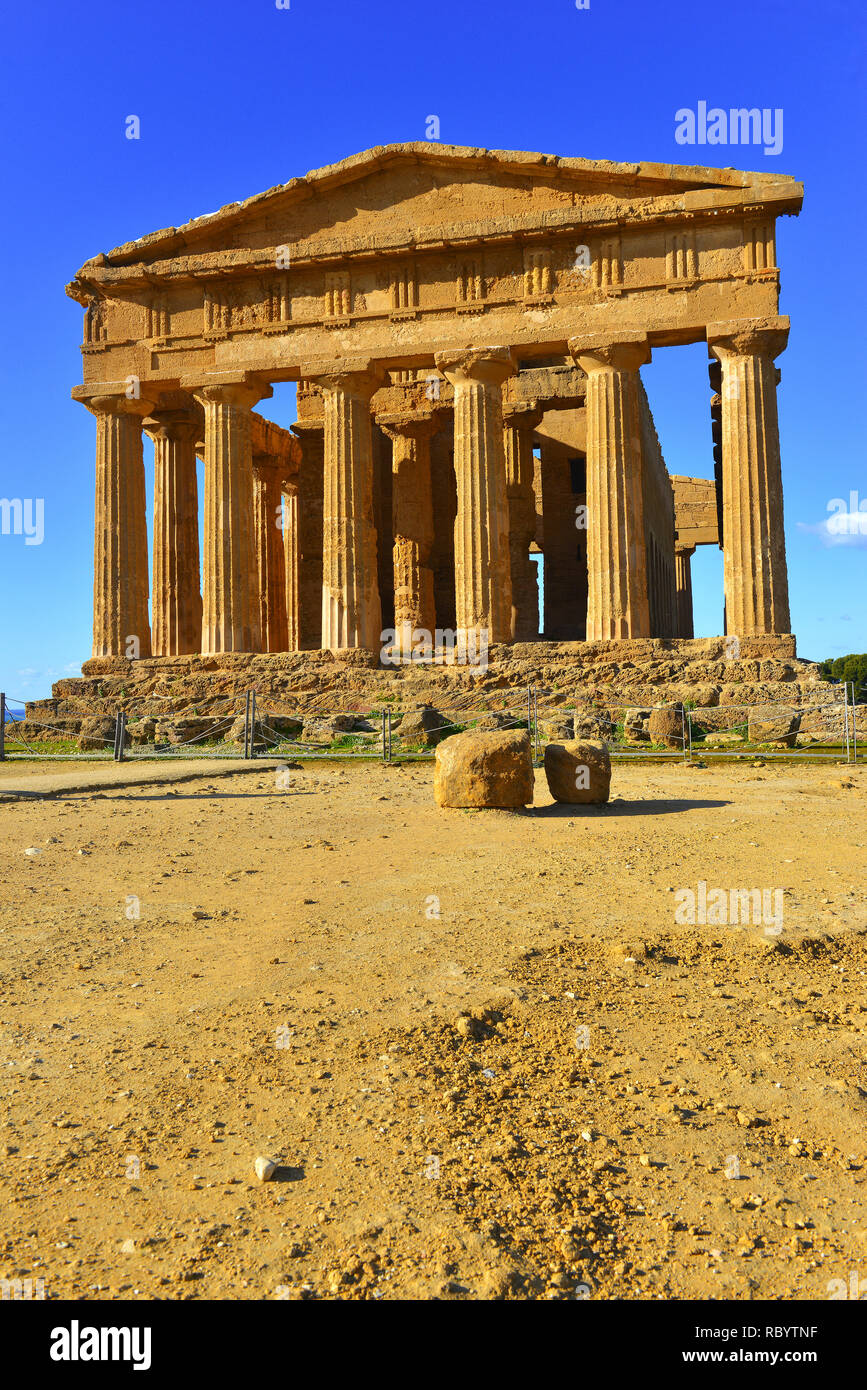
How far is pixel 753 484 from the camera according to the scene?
19.5m

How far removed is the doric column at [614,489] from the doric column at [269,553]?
11.8 m

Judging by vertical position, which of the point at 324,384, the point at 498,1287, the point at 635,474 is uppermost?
the point at 324,384

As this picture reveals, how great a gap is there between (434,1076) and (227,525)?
19.6m

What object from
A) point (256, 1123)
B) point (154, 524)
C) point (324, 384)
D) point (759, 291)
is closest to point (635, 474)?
point (759, 291)

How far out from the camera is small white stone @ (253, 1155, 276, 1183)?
11.2ft

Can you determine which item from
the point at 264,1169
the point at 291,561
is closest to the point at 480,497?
the point at 291,561

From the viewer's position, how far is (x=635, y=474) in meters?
20.5

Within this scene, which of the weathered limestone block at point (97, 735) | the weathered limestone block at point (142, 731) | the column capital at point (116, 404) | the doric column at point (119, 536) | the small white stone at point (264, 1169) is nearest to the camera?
the small white stone at point (264, 1169)

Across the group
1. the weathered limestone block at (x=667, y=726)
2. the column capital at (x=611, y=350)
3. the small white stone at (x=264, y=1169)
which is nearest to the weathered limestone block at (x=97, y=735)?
the weathered limestone block at (x=667, y=726)

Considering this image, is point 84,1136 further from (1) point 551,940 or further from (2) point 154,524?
(2) point 154,524

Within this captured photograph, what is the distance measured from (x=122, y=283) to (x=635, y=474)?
12583 mm

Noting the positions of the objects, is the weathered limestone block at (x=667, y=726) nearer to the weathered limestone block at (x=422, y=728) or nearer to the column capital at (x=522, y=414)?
the weathered limestone block at (x=422, y=728)

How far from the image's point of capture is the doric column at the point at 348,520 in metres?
21.6

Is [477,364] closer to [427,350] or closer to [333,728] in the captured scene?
[427,350]
